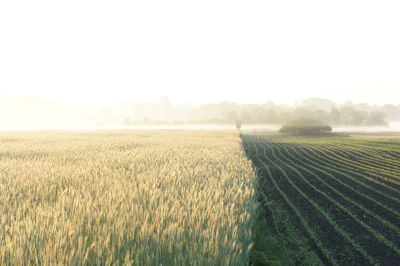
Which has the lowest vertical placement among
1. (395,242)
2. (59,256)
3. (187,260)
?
(395,242)

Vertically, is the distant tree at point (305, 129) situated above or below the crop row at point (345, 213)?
above

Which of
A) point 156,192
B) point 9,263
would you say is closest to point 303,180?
point 156,192

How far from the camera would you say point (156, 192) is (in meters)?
2.71

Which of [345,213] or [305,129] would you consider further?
[305,129]

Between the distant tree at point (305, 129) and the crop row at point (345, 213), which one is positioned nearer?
the crop row at point (345, 213)

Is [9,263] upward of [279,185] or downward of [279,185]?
upward

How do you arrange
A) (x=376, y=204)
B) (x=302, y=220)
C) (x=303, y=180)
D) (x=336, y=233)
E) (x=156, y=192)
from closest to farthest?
(x=156, y=192) → (x=336, y=233) → (x=302, y=220) → (x=376, y=204) → (x=303, y=180)

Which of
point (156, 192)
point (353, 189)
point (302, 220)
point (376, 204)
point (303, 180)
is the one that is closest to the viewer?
point (156, 192)

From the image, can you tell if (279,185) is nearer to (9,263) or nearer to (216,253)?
(216,253)

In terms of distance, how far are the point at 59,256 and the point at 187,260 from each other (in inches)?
27.8

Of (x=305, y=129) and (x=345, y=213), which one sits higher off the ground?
(x=305, y=129)

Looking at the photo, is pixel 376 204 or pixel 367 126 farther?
pixel 367 126

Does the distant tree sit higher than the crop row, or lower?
higher

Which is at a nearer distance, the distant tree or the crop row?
the crop row
